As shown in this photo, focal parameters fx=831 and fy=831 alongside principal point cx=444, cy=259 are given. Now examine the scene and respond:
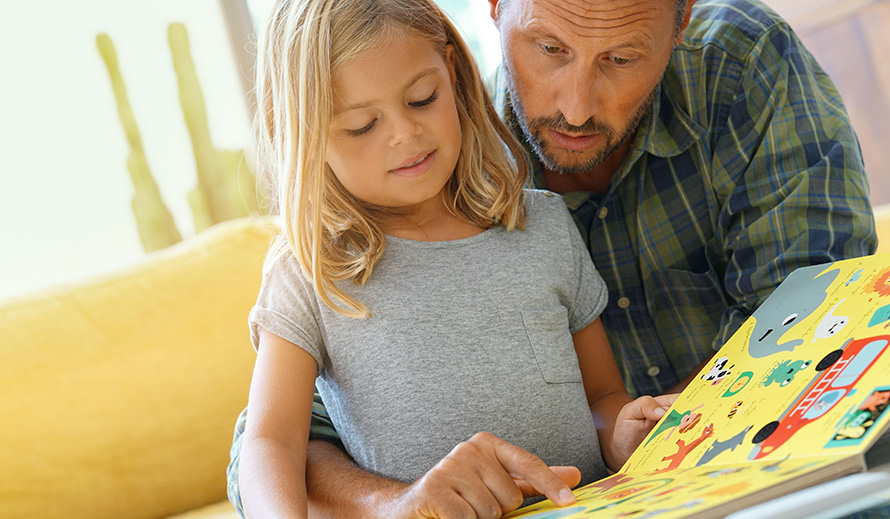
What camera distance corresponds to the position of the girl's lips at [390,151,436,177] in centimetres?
105

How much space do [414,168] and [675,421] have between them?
45 cm

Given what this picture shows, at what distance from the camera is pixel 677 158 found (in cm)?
140

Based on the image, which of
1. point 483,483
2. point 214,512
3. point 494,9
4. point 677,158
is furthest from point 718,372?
point 214,512

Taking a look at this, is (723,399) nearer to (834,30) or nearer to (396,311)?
(396,311)

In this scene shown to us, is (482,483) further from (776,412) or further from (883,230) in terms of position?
(883,230)

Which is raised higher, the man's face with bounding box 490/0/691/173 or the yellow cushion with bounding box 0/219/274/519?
the man's face with bounding box 490/0/691/173

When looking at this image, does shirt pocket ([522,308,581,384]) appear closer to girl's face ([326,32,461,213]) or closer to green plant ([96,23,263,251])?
girl's face ([326,32,461,213])

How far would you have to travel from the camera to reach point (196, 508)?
1714mm

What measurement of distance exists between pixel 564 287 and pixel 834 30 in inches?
82.4

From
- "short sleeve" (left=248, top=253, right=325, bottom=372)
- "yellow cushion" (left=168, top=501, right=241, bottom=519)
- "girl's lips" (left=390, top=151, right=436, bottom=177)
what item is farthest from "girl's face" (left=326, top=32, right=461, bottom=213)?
"yellow cushion" (left=168, top=501, right=241, bottom=519)

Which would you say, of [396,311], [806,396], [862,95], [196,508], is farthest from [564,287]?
[862,95]

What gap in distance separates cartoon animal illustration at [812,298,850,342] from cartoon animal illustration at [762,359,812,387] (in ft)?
0.11

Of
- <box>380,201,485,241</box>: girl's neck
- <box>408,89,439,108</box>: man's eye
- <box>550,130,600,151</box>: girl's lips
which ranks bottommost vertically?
<box>380,201,485,241</box>: girl's neck

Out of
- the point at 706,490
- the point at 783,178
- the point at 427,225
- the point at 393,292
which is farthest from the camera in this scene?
the point at 783,178
